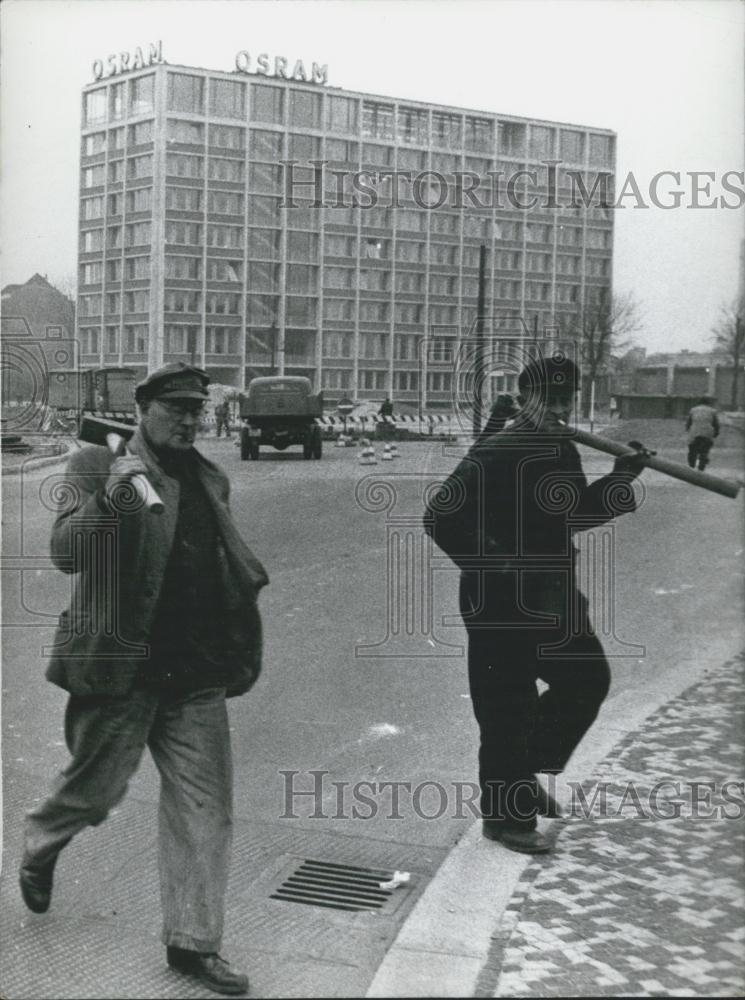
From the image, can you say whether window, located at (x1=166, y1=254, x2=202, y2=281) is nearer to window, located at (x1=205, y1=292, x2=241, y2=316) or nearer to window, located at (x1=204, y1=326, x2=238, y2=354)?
window, located at (x1=205, y1=292, x2=241, y2=316)

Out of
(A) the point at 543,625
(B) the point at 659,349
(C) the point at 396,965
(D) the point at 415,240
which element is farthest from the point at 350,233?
(C) the point at 396,965

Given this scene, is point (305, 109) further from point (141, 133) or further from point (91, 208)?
point (91, 208)

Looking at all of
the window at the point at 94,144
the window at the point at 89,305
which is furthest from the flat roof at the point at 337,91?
the window at the point at 89,305

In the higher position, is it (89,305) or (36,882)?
(89,305)

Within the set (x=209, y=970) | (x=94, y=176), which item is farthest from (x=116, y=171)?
(x=209, y=970)

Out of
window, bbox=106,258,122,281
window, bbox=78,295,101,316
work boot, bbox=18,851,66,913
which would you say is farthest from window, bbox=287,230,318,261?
work boot, bbox=18,851,66,913

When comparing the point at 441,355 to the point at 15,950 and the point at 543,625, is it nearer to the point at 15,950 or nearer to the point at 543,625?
the point at 543,625
